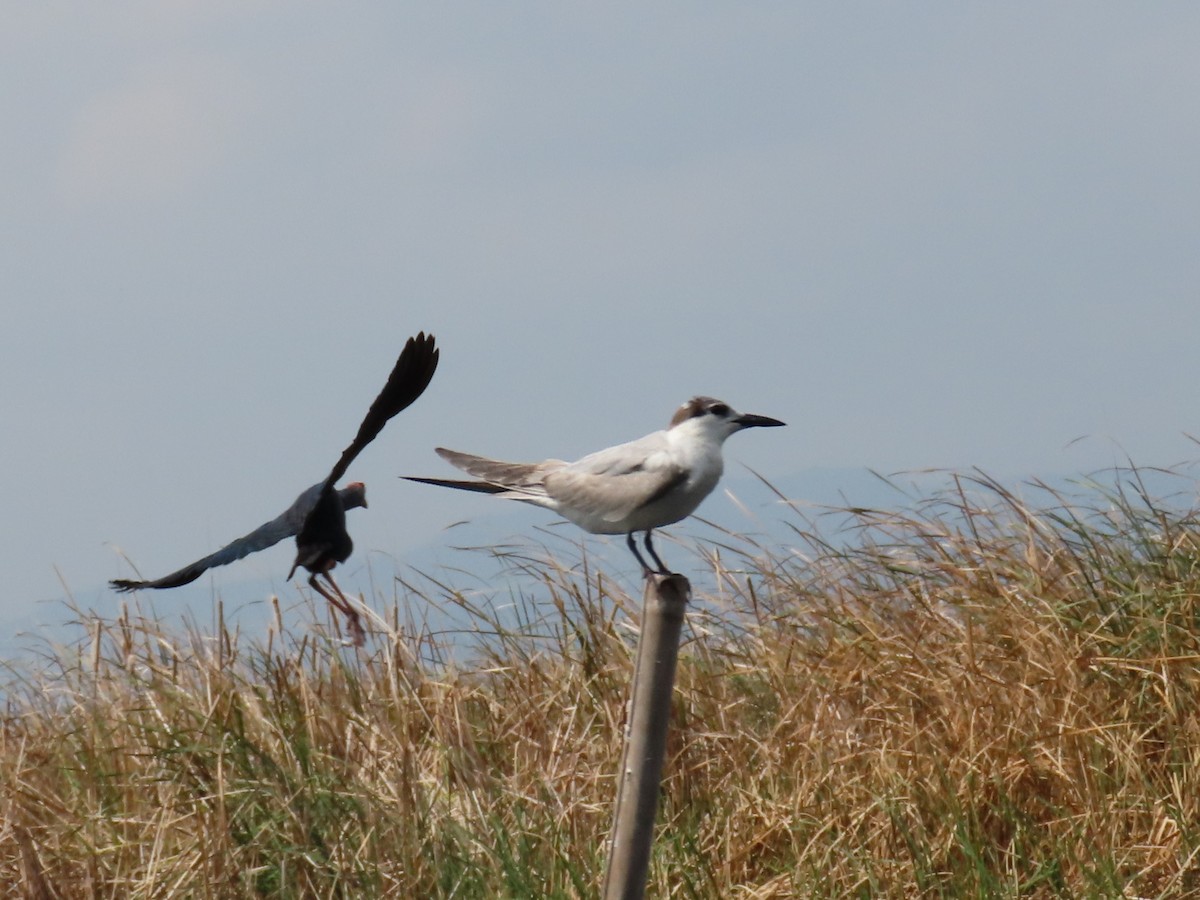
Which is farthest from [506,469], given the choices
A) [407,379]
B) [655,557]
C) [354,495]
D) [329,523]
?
[354,495]

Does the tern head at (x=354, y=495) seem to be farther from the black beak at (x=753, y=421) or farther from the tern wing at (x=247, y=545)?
the black beak at (x=753, y=421)

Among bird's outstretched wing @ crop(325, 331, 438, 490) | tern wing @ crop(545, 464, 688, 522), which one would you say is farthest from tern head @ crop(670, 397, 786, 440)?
bird's outstretched wing @ crop(325, 331, 438, 490)

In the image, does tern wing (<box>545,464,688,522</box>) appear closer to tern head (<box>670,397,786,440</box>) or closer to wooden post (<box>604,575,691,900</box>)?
→ tern head (<box>670,397,786,440</box>)

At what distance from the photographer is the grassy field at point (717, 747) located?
14.5 feet

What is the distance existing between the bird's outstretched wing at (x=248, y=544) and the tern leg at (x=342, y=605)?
348 millimetres

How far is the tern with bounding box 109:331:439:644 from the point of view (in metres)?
→ 3.42

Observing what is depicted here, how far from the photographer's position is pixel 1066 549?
5754 mm

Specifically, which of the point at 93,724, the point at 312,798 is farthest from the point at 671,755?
the point at 93,724

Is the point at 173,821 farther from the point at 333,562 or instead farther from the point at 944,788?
the point at 944,788

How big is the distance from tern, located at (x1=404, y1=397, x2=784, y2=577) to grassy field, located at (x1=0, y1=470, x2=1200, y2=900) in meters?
0.99

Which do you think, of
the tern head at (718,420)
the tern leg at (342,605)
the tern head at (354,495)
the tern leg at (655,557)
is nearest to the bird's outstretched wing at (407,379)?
the tern leg at (655,557)

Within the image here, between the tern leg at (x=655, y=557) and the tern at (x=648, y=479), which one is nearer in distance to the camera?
the tern leg at (x=655, y=557)

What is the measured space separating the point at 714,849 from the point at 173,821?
178cm

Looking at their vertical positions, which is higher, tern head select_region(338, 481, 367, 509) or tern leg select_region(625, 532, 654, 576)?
tern head select_region(338, 481, 367, 509)
